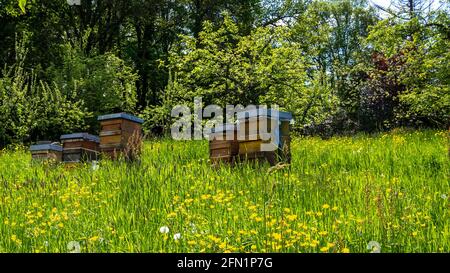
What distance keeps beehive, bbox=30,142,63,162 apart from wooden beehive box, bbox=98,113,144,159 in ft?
6.02

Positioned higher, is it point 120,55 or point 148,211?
point 120,55

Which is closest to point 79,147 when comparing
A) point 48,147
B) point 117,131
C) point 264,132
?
point 48,147

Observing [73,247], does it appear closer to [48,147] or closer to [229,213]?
[229,213]

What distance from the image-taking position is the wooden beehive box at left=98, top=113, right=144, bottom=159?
9445 millimetres

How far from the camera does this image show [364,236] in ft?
13.2

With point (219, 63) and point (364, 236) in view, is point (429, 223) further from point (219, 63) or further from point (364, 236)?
point (219, 63)

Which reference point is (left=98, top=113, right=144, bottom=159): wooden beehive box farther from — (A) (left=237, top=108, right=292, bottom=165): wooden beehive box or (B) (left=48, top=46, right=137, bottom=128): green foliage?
(B) (left=48, top=46, right=137, bottom=128): green foliage

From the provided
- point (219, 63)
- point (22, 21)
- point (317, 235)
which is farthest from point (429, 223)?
point (22, 21)

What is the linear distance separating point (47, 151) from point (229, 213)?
7.57m

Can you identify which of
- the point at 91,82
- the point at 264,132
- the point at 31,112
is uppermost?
the point at 91,82

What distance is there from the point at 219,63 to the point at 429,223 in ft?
44.9

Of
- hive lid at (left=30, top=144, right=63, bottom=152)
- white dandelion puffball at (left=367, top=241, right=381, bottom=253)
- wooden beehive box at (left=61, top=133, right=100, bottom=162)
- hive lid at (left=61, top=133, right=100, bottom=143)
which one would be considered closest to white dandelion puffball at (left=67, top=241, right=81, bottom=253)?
white dandelion puffball at (left=367, top=241, right=381, bottom=253)

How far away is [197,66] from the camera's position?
721 inches
